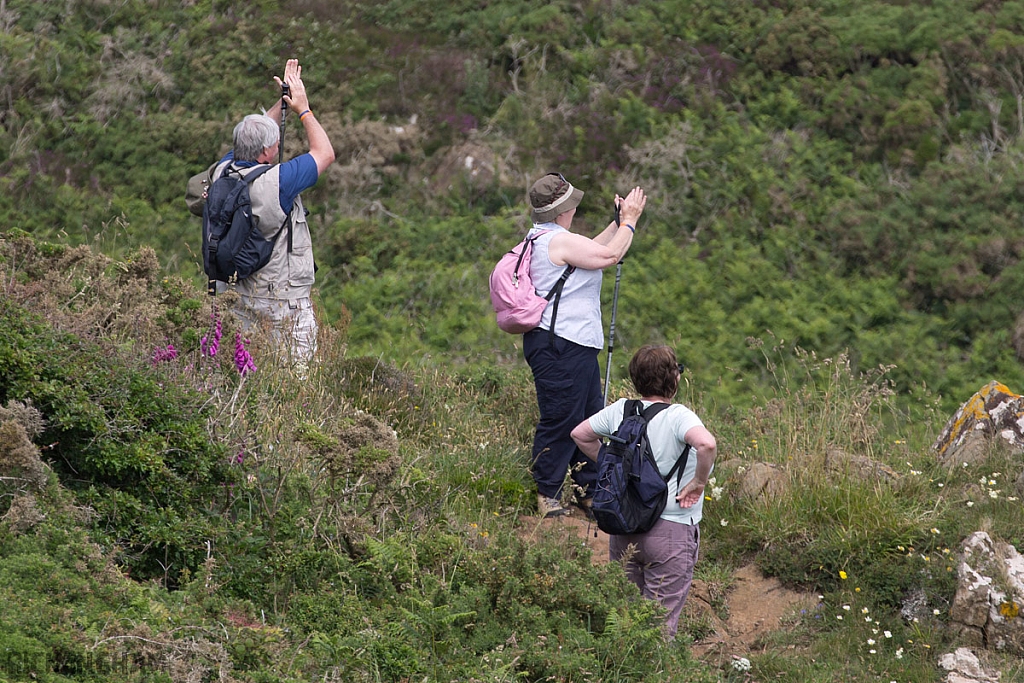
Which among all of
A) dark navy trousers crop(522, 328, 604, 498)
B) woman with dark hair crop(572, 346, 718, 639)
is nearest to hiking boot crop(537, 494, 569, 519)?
dark navy trousers crop(522, 328, 604, 498)

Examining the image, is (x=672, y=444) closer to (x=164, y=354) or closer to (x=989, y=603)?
(x=989, y=603)

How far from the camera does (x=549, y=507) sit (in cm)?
593

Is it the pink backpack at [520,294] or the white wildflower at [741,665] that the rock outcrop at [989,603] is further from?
the pink backpack at [520,294]

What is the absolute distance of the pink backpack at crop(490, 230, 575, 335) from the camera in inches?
219

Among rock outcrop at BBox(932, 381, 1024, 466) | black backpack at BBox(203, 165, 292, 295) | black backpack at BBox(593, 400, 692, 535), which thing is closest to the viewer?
black backpack at BBox(593, 400, 692, 535)

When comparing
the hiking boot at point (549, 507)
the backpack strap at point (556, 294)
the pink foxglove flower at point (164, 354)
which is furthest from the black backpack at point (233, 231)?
the hiking boot at point (549, 507)

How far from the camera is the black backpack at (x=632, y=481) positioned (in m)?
4.51

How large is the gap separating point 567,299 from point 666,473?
53.0 inches

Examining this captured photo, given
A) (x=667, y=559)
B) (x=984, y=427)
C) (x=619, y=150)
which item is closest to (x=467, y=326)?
(x=619, y=150)

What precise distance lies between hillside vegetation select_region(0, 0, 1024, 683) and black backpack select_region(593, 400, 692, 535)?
0.28 meters

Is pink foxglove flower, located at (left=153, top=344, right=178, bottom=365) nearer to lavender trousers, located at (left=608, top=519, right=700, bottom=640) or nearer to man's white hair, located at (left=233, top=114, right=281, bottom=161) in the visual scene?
man's white hair, located at (left=233, top=114, right=281, bottom=161)

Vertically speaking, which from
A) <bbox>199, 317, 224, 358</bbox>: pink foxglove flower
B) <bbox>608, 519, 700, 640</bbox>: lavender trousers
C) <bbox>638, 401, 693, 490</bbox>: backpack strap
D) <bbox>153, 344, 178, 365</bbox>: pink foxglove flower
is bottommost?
<bbox>608, 519, 700, 640</bbox>: lavender trousers

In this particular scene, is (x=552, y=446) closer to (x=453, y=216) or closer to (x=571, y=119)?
(x=453, y=216)

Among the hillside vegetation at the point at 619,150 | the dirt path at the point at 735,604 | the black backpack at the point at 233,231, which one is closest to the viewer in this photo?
the dirt path at the point at 735,604
